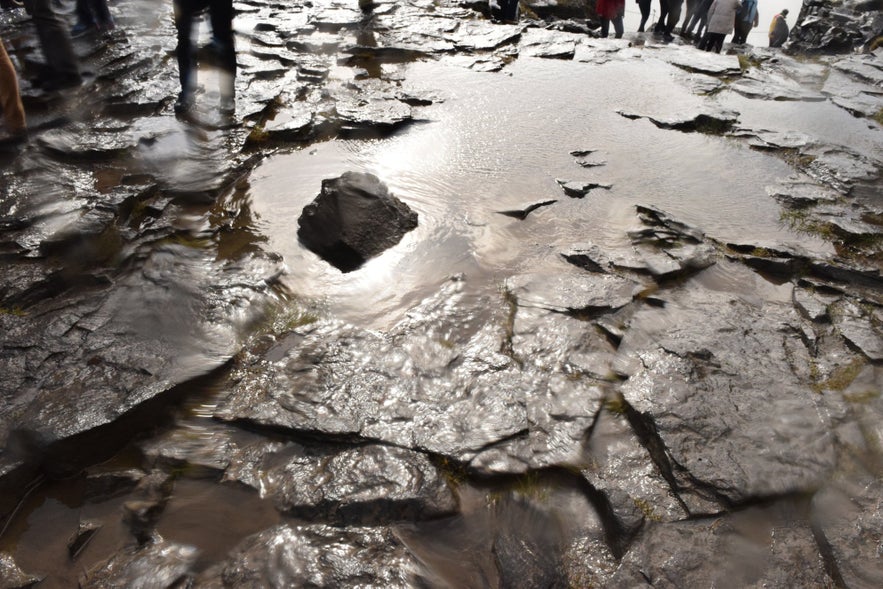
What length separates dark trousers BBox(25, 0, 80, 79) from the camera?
173 inches

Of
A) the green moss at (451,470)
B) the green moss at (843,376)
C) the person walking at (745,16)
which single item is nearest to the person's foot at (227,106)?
the green moss at (451,470)

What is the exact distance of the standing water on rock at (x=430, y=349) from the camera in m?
1.85

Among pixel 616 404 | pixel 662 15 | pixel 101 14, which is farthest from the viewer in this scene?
pixel 662 15

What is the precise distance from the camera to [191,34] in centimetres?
458

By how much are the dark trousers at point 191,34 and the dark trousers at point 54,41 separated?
1135 millimetres

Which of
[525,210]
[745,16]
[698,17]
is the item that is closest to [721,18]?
[698,17]

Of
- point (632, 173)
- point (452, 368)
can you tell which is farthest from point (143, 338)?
point (632, 173)

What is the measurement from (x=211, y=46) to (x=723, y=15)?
361 inches

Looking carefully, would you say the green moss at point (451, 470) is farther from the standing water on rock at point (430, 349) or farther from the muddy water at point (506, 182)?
the muddy water at point (506, 182)

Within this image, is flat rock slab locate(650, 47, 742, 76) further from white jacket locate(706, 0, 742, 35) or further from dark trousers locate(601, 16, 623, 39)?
dark trousers locate(601, 16, 623, 39)

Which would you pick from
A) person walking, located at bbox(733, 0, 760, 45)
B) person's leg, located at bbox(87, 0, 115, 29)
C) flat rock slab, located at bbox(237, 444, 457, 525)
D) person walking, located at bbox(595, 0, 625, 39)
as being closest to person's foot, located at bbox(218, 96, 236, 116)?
person's leg, located at bbox(87, 0, 115, 29)

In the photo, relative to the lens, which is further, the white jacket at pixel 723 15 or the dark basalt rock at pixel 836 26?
the dark basalt rock at pixel 836 26

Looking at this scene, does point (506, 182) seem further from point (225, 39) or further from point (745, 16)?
point (745, 16)

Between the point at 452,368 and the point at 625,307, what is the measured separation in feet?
3.78
